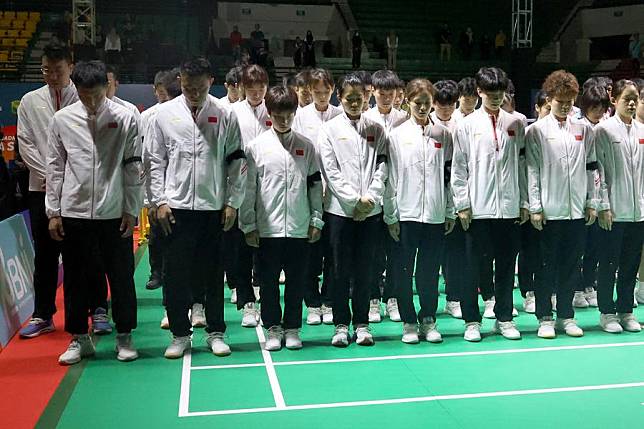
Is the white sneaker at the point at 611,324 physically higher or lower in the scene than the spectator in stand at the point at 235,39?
lower

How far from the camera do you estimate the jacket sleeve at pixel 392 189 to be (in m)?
5.38

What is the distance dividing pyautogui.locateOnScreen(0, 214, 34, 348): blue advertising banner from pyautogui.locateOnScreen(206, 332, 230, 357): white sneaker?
1.57m

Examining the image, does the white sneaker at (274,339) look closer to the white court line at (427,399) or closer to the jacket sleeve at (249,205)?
the jacket sleeve at (249,205)

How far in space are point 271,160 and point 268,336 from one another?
54.0 inches

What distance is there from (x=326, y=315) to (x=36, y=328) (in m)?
2.38

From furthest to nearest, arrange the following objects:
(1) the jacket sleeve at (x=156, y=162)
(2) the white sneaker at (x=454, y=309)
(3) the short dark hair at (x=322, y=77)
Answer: (2) the white sneaker at (x=454, y=309) → (3) the short dark hair at (x=322, y=77) → (1) the jacket sleeve at (x=156, y=162)

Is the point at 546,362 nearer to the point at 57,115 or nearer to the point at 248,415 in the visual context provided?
the point at 248,415

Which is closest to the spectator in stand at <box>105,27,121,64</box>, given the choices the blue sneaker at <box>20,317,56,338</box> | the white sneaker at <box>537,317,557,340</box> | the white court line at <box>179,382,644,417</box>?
the blue sneaker at <box>20,317,56,338</box>

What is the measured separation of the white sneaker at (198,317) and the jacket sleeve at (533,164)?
2824 mm

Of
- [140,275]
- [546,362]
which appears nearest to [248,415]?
[546,362]

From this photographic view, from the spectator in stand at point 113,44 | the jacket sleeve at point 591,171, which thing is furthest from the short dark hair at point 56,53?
the spectator in stand at point 113,44

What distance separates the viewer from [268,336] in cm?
554

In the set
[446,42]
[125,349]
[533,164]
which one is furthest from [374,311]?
[446,42]

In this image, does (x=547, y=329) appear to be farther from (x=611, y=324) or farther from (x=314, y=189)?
(x=314, y=189)
